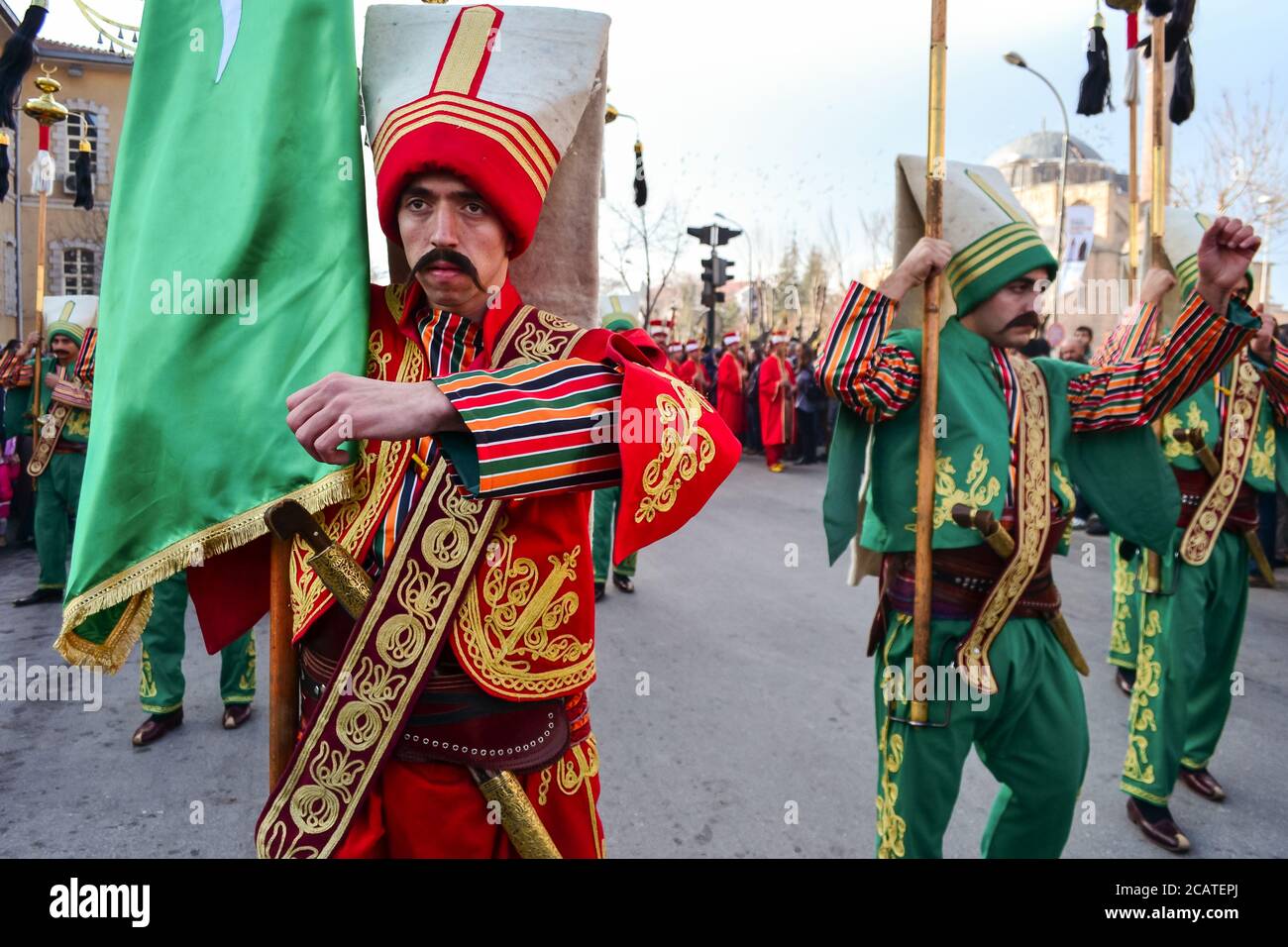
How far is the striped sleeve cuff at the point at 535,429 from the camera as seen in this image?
4.60ft

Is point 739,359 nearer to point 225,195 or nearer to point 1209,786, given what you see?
point 1209,786

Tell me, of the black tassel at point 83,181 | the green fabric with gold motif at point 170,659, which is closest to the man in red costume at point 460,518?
the green fabric with gold motif at point 170,659

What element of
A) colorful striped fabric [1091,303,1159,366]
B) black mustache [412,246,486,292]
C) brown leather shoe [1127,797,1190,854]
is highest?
colorful striped fabric [1091,303,1159,366]

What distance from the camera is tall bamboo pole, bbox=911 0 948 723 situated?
2.69 m

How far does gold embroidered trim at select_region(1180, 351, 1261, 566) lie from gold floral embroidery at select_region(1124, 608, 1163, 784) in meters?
0.34

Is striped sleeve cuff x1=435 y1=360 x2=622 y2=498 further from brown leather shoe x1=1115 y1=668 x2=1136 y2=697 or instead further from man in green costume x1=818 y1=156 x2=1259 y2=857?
brown leather shoe x1=1115 y1=668 x2=1136 y2=697

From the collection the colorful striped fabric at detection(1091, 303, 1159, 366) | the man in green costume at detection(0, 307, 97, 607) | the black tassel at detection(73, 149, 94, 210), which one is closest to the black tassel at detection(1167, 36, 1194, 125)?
the colorful striped fabric at detection(1091, 303, 1159, 366)

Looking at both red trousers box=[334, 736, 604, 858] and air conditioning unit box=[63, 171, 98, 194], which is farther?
air conditioning unit box=[63, 171, 98, 194]

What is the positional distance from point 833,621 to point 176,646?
4398 mm

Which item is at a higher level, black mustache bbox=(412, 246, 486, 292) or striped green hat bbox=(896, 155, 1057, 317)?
striped green hat bbox=(896, 155, 1057, 317)

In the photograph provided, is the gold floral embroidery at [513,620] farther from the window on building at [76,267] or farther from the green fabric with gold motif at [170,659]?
the window on building at [76,267]

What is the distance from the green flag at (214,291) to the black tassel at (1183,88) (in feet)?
12.5

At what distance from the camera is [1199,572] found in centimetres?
396
